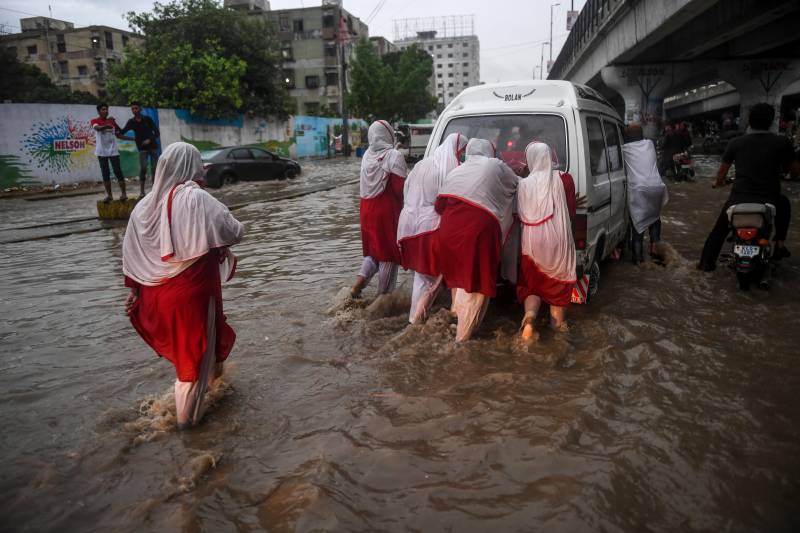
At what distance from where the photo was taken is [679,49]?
19.3m

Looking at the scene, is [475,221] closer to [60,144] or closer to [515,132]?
[515,132]

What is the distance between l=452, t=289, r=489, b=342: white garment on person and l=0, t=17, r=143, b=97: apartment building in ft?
204

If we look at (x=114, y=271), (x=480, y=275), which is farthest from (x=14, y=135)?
(x=480, y=275)

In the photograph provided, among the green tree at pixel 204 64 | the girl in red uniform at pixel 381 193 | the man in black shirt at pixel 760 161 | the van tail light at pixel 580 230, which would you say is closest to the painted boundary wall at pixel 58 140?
the green tree at pixel 204 64

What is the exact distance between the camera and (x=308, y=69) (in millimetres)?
56344

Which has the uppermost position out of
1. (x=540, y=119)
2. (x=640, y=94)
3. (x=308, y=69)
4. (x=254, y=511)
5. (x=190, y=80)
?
(x=308, y=69)

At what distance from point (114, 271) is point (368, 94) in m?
42.1

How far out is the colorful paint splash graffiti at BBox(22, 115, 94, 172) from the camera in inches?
704

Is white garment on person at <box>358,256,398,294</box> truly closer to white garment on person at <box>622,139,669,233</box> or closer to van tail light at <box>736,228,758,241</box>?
white garment on person at <box>622,139,669,233</box>

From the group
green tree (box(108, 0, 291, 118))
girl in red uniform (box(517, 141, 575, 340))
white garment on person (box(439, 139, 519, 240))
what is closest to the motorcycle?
girl in red uniform (box(517, 141, 575, 340))

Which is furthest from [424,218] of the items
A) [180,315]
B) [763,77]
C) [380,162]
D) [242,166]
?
[763,77]

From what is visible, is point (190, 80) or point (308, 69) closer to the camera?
point (190, 80)

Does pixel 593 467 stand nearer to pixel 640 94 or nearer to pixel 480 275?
pixel 480 275

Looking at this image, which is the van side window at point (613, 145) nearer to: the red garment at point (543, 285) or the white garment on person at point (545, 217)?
the white garment on person at point (545, 217)
